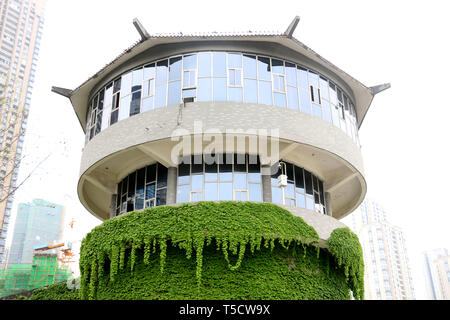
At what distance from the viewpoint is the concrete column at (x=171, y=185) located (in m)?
18.4

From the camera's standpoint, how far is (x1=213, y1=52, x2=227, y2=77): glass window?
18.9 metres

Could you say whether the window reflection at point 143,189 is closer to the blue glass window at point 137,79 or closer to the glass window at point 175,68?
the blue glass window at point 137,79

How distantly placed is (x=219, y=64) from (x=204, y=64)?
0.59 metres

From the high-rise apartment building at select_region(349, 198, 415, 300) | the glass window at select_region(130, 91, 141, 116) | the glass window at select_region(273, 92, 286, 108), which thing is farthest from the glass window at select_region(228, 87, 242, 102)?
the high-rise apartment building at select_region(349, 198, 415, 300)

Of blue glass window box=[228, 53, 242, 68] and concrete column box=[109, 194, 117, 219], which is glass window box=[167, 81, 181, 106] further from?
concrete column box=[109, 194, 117, 219]

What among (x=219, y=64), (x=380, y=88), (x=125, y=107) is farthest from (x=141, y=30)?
(x=380, y=88)

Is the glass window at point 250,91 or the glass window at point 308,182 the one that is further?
the glass window at point 308,182

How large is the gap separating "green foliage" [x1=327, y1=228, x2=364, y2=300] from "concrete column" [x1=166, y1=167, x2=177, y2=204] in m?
5.99

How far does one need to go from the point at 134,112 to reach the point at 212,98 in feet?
10.9

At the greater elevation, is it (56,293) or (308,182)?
(308,182)

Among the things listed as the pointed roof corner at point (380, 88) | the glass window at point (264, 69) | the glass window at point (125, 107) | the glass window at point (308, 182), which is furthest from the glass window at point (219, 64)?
the pointed roof corner at point (380, 88)

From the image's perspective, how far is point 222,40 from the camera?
62.9 feet

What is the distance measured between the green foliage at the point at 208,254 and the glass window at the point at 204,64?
5529mm

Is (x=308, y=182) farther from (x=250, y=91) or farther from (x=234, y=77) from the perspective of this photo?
(x=234, y=77)
